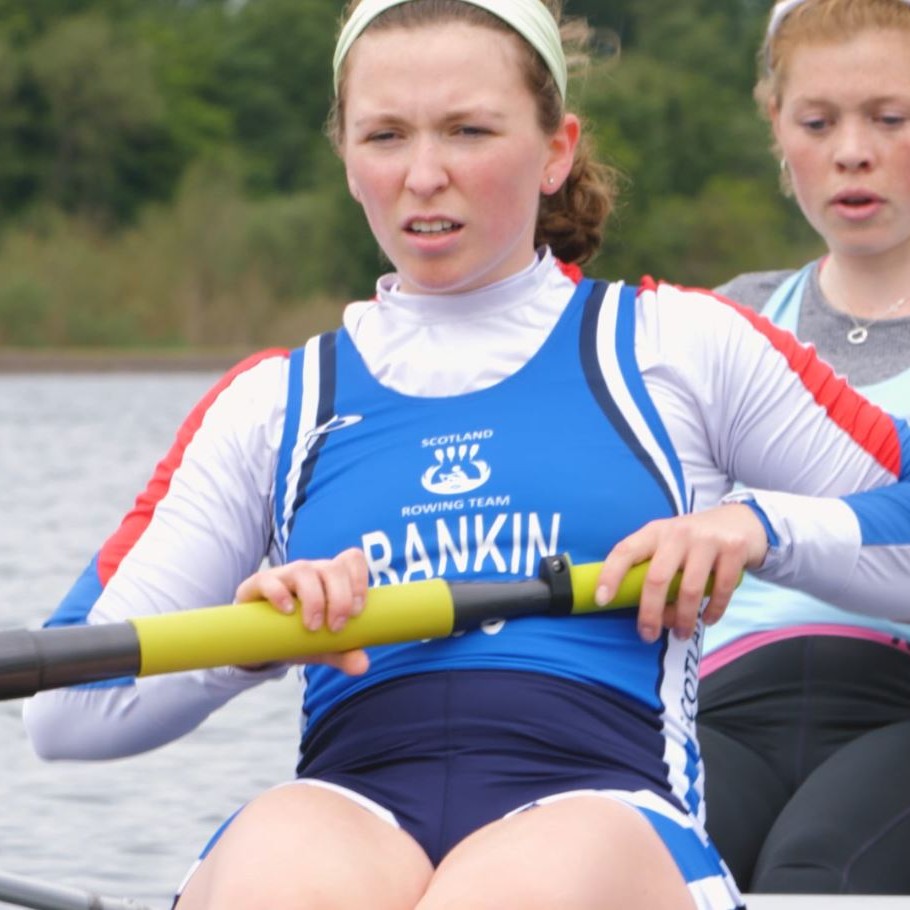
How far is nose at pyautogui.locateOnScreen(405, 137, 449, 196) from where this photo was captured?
2.31 meters

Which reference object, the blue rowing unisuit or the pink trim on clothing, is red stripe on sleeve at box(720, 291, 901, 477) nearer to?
the blue rowing unisuit

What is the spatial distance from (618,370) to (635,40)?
50.2 m

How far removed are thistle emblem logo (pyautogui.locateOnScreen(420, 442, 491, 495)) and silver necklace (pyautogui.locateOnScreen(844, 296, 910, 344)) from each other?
108cm

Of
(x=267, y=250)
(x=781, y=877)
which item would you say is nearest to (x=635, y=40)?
(x=267, y=250)

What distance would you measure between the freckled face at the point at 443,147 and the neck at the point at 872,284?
983 millimetres

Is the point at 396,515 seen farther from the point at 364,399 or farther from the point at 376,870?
the point at 376,870

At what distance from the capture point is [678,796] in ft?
7.11

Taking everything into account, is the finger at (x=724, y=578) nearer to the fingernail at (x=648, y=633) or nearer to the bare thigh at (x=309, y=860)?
the fingernail at (x=648, y=633)

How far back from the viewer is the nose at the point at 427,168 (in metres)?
2.31

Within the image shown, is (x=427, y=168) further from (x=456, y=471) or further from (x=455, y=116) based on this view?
(x=456, y=471)

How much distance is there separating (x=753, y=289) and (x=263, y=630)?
4.99ft

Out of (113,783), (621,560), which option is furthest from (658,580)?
(113,783)

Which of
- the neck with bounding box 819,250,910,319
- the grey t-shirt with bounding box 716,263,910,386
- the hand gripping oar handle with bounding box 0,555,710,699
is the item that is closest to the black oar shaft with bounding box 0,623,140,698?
the hand gripping oar handle with bounding box 0,555,710,699

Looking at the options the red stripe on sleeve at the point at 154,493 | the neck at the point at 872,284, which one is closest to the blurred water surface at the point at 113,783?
the red stripe on sleeve at the point at 154,493
